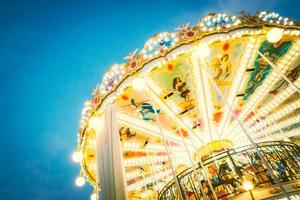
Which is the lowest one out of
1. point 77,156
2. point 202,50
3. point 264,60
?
point 77,156

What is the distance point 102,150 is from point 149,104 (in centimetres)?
217

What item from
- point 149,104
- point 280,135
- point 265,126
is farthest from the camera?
point 280,135

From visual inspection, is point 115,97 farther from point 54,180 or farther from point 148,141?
point 54,180

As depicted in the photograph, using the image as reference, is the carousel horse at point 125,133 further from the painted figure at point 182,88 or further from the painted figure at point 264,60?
the painted figure at point 264,60

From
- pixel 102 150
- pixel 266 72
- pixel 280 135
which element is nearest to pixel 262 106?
pixel 266 72

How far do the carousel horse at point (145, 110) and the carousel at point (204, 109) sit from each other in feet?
0.10

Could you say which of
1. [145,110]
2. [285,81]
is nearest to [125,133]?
[145,110]

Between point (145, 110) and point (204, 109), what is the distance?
6.65 feet

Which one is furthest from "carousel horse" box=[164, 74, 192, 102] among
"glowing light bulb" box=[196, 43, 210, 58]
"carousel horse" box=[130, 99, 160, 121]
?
"glowing light bulb" box=[196, 43, 210, 58]

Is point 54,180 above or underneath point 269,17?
above

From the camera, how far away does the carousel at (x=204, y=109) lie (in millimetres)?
5090

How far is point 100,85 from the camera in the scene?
258 inches

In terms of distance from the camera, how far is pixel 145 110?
711 cm

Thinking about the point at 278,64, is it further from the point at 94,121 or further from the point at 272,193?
the point at 94,121
